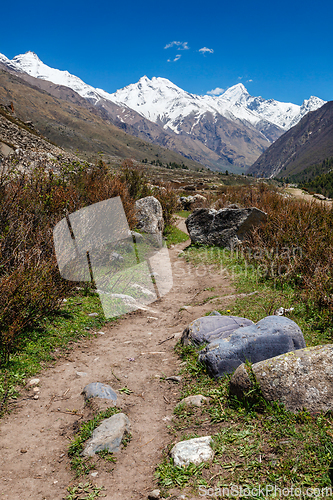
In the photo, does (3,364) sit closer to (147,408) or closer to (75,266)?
(147,408)

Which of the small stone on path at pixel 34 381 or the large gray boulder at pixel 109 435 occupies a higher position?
the small stone on path at pixel 34 381

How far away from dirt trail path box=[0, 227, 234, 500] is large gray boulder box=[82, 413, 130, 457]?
12 cm

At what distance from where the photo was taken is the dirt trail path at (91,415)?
255cm

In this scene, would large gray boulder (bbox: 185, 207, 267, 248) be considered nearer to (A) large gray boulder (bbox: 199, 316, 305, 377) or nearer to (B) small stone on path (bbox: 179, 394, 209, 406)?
(A) large gray boulder (bbox: 199, 316, 305, 377)

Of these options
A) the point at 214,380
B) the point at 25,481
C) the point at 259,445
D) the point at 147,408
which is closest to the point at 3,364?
the point at 25,481

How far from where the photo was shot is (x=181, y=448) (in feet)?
9.12

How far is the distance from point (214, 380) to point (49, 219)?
461 centimetres

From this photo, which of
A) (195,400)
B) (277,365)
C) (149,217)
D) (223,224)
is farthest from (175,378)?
(149,217)

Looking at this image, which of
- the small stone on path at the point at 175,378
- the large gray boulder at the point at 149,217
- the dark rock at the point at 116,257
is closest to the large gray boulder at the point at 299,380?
the small stone on path at the point at 175,378

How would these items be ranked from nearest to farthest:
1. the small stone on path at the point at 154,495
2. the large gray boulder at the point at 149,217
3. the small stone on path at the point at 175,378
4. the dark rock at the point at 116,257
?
the small stone on path at the point at 154,495 < the small stone on path at the point at 175,378 < the dark rock at the point at 116,257 < the large gray boulder at the point at 149,217

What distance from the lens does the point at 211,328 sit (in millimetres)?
4934

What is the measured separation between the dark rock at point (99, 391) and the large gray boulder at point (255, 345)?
4.37ft

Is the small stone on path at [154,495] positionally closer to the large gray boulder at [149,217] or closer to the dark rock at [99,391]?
the dark rock at [99,391]

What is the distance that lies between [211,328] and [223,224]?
780 centimetres
